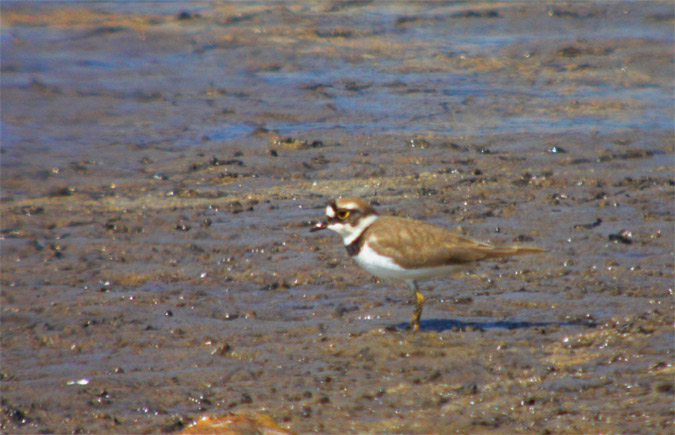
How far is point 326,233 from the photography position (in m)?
7.57

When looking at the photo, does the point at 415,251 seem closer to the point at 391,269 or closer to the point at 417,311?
the point at 391,269

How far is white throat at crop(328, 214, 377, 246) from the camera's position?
5969 mm

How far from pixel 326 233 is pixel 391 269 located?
1.92 metres

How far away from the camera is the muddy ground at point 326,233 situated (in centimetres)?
489

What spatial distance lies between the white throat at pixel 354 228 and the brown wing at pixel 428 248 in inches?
6.3

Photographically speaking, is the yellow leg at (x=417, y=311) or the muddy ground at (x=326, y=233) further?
the yellow leg at (x=417, y=311)

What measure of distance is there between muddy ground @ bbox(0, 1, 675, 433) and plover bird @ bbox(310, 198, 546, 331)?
0.35 metres

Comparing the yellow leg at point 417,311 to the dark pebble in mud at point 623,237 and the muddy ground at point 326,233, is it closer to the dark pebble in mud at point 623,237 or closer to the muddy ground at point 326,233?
the muddy ground at point 326,233

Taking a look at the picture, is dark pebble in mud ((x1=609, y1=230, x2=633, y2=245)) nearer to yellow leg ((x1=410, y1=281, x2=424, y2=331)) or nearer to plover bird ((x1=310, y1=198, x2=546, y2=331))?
plover bird ((x1=310, y1=198, x2=546, y2=331))

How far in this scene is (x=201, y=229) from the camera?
7645mm

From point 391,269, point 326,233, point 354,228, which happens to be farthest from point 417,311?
point 326,233

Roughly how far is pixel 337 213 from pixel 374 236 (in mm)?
363

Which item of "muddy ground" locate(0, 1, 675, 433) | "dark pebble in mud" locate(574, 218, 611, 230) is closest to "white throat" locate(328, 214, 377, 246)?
"muddy ground" locate(0, 1, 675, 433)

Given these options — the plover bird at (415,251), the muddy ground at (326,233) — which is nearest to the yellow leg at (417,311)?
the plover bird at (415,251)
